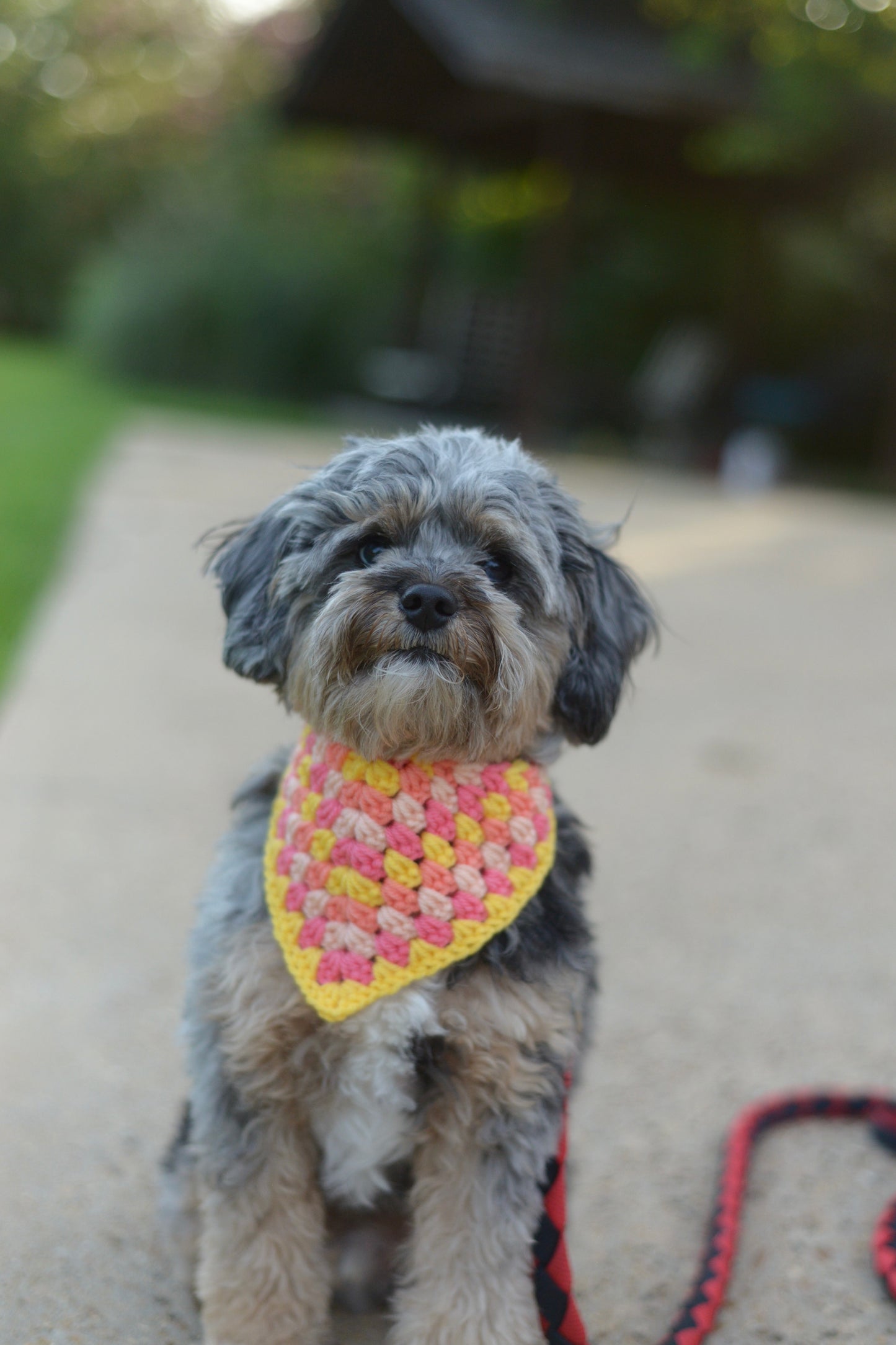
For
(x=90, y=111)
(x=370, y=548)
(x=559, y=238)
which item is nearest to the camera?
(x=370, y=548)

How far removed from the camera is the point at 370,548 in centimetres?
228

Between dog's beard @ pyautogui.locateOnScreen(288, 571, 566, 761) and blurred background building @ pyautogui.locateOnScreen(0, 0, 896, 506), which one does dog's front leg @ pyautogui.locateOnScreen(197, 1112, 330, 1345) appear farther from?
blurred background building @ pyautogui.locateOnScreen(0, 0, 896, 506)

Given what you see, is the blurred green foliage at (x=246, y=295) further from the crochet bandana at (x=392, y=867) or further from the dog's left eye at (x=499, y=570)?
the crochet bandana at (x=392, y=867)

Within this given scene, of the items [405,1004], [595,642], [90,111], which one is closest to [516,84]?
[595,642]

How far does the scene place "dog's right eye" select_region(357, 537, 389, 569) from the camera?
7.45ft

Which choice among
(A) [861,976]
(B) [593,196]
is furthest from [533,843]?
(B) [593,196]

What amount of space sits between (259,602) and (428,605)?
1.33 ft

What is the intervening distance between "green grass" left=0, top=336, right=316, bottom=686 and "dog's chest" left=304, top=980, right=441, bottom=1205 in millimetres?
3880

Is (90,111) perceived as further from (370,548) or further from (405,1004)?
(405,1004)

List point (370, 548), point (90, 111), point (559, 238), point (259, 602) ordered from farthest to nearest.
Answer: point (90, 111) → point (559, 238) → point (259, 602) → point (370, 548)

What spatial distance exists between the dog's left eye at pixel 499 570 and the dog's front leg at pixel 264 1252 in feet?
3.36

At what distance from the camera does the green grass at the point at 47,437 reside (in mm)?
7195

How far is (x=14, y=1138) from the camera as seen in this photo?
2773 millimetres

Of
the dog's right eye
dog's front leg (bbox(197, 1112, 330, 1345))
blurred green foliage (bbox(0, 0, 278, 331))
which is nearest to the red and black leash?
dog's front leg (bbox(197, 1112, 330, 1345))
